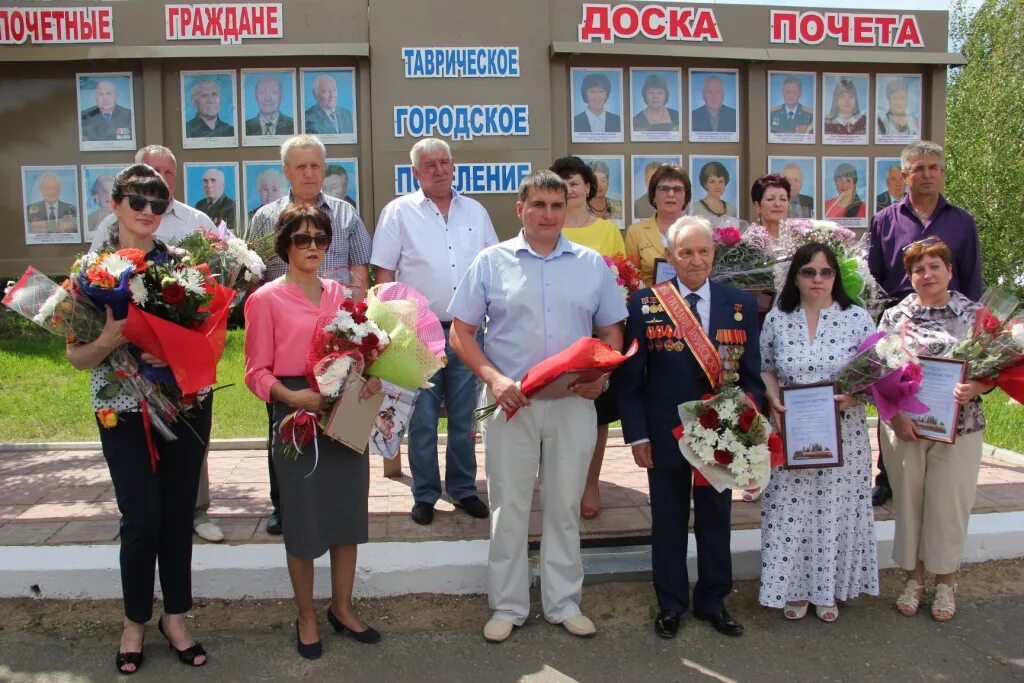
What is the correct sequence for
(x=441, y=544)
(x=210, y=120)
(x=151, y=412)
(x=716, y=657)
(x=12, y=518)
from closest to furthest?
(x=151, y=412) < (x=716, y=657) < (x=441, y=544) < (x=12, y=518) < (x=210, y=120)

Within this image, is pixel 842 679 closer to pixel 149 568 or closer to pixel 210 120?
pixel 149 568

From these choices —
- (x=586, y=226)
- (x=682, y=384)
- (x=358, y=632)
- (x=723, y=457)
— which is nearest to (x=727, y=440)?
(x=723, y=457)

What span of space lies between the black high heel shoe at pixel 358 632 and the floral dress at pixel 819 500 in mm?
1828

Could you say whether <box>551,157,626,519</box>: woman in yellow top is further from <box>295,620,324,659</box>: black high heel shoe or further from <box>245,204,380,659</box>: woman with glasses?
<box>295,620,324,659</box>: black high heel shoe

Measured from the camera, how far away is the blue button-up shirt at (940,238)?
4746 millimetres

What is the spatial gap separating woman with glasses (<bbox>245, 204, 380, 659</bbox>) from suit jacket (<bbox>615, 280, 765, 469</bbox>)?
117 cm

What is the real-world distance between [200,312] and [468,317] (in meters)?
1.13

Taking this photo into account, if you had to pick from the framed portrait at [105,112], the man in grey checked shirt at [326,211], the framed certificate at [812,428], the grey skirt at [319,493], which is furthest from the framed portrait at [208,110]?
the framed certificate at [812,428]

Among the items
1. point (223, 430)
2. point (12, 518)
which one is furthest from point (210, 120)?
point (12, 518)

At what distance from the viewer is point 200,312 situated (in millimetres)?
3342

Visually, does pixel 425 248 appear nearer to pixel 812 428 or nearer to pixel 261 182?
pixel 812 428

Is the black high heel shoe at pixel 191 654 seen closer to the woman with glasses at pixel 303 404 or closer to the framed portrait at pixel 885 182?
the woman with glasses at pixel 303 404

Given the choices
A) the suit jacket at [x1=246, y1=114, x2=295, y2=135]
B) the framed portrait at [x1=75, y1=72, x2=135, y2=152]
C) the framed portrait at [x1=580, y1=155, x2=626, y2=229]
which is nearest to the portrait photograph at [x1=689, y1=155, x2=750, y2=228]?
the framed portrait at [x1=580, y1=155, x2=626, y2=229]

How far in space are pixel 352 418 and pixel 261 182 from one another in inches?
251
